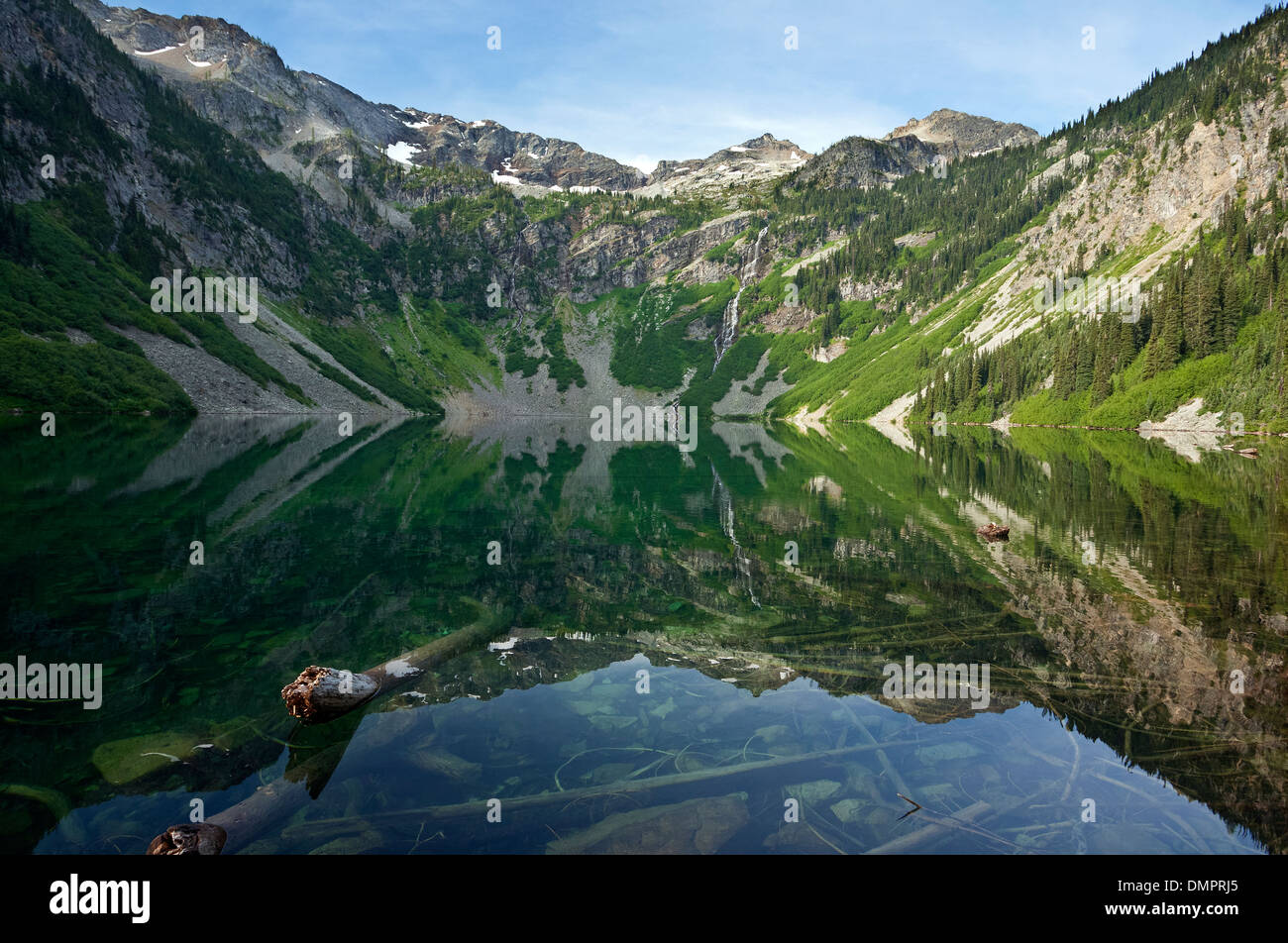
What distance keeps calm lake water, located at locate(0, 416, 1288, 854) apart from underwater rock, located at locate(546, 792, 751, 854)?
0.05 meters

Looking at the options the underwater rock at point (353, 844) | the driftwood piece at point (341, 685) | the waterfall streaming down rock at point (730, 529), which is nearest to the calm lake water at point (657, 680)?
the underwater rock at point (353, 844)

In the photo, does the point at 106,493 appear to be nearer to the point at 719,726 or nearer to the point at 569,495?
the point at 569,495

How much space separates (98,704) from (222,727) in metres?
2.62

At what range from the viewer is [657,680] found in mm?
12969

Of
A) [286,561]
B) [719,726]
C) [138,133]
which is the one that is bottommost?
[719,726]

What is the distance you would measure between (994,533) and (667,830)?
22088mm

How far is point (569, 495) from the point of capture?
39688mm

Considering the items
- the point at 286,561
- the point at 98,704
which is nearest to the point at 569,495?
the point at 286,561

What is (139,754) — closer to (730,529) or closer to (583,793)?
(583,793)

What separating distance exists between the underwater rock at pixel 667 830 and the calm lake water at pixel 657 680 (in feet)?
0.17

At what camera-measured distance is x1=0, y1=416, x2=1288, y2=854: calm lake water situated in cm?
796

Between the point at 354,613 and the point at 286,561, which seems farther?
the point at 286,561
